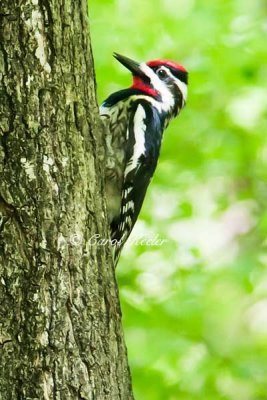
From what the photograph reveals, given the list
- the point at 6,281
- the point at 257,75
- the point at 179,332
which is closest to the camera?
the point at 6,281

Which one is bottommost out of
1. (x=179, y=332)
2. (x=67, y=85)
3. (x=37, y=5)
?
(x=67, y=85)

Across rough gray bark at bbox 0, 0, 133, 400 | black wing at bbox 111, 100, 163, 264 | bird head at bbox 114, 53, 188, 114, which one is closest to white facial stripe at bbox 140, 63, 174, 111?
bird head at bbox 114, 53, 188, 114

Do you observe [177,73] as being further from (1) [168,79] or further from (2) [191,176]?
(2) [191,176]

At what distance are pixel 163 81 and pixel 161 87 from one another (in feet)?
0.12

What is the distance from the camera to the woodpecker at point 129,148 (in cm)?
353

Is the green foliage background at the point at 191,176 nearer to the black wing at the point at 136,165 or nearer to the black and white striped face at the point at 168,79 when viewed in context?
the black and white striped face at the point at 168,79

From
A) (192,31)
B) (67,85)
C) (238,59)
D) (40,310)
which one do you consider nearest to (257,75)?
(238,59)

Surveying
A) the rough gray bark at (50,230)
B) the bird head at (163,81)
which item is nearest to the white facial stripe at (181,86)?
the bird head at (163,81)

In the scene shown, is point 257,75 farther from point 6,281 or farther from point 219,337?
point 6,281

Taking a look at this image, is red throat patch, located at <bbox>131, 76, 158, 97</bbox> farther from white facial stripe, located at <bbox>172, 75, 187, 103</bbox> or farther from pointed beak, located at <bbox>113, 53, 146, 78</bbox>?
white facial stripe, located at <bbox>172, 75, 187, 103</bbox>

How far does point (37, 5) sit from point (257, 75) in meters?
3.31

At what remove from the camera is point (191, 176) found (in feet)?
18.6

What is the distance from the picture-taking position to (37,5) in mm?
2281

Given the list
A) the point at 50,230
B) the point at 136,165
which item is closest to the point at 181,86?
the point at 136,165
